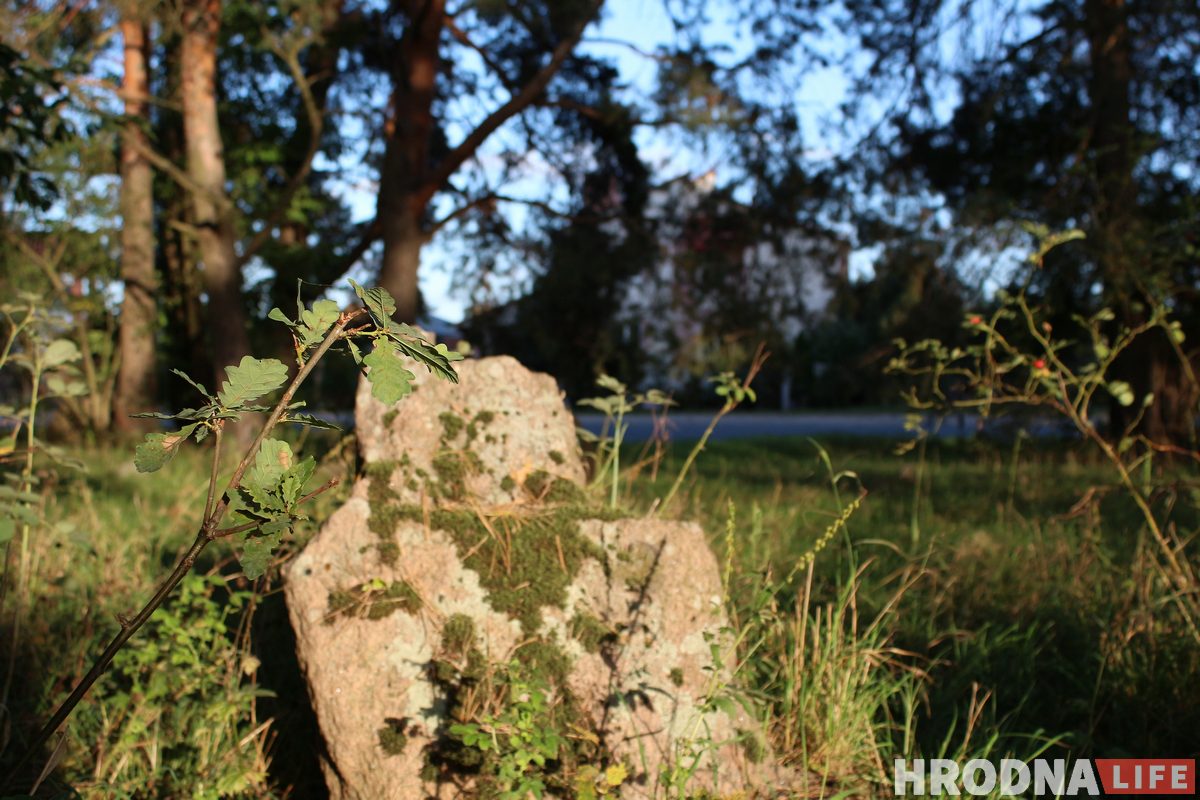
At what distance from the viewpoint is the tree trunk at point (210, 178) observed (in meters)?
8.92

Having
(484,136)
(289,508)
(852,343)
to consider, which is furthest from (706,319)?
(852,343)

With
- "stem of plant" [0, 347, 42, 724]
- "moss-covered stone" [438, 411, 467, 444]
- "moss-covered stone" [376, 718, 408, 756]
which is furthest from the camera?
"moss-covered stone" [438, 411, 467, 444]

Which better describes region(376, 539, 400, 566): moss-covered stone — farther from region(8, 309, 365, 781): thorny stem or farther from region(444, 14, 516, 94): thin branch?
region(444, 14, 516, 94): thin branch

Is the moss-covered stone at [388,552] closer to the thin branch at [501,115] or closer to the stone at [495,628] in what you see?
the stone at [495,628]

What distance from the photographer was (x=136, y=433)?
30.7ft

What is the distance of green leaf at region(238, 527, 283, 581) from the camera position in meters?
1.17

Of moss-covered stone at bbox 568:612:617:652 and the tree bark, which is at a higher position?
the tree bark

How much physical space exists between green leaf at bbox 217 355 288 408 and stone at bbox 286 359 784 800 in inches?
45.4

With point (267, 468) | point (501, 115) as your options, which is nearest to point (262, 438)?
point (267, 468)

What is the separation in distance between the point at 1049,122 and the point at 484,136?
6040 mm

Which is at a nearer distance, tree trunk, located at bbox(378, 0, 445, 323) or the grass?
the grass

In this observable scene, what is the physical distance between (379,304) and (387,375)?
0.32 ft

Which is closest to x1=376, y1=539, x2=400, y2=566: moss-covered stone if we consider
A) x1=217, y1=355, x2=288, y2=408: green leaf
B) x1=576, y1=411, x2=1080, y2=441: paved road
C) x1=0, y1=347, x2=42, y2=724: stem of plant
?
x1=0, y1=347, x2=42, y2=724: stem of plant

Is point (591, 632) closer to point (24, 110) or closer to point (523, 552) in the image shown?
point (523, 552)
